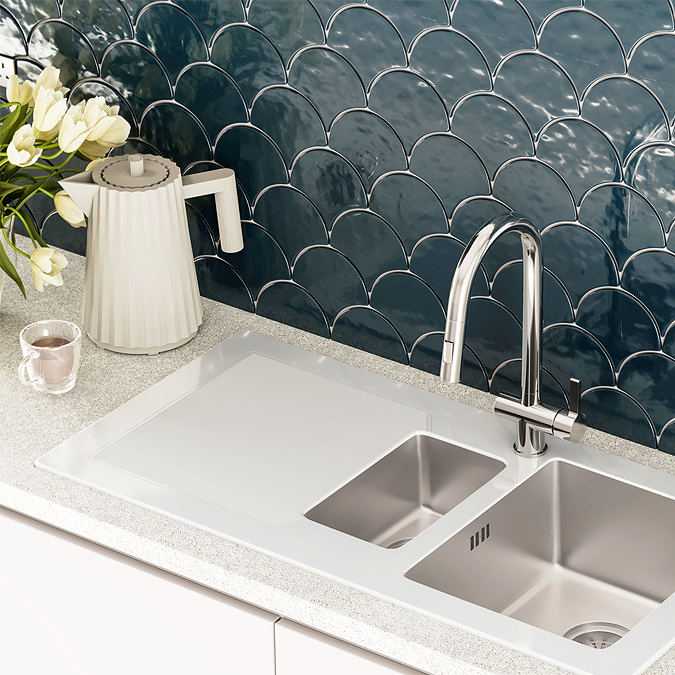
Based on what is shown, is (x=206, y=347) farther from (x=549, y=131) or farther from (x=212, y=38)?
(x=549, y=131)

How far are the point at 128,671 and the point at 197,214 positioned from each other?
28.2 inches

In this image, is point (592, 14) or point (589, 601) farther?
point (589, 601)

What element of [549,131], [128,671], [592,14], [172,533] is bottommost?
[128,671]

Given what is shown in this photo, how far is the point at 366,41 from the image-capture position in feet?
5.31

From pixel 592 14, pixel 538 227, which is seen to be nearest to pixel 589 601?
pixel 538 227

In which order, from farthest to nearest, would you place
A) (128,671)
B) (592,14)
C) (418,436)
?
1. (418,436)
2. (128,671)
3. (592,14)

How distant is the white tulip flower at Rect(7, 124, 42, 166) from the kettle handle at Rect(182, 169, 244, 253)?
0.22 meters

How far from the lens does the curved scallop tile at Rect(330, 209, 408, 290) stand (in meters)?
1.72

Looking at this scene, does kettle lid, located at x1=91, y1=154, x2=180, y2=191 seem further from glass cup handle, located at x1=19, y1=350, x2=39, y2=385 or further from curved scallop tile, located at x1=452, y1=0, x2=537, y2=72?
curved scallop tile, located at x1=452, y1=0, x2=537, y2=72

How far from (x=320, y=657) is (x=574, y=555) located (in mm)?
440

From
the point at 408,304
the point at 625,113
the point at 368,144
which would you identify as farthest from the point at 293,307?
the point at 625,113

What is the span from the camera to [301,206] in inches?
70.3

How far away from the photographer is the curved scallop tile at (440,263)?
1.67 metres

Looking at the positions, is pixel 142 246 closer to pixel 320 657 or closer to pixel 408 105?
pixel 408 105
